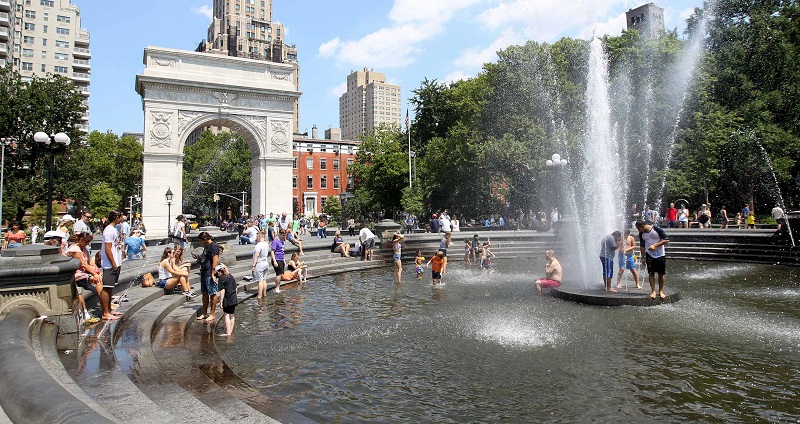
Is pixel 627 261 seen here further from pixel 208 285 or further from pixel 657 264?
pixel 208 285

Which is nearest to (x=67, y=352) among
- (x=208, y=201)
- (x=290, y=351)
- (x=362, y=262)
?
(x=290, y=351)

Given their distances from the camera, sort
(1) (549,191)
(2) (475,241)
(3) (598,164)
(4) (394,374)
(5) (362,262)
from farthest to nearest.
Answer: (1) (549,191) → (2) (475,241) → (5) (362,262) → (3) (598,164) → (4) (394,374)

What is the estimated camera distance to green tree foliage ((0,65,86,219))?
3862cm

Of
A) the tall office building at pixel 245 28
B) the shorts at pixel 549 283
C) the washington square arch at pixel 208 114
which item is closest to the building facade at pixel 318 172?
the washington square arch at pixel 208 114

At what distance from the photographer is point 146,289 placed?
10.8 meters

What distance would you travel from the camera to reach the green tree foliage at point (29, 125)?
38.6m

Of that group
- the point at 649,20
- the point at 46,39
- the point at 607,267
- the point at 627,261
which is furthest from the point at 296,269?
the point at 46,39

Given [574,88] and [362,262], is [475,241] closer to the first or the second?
[362,262]

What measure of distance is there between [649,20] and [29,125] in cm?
6243

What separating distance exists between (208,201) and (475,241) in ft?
186

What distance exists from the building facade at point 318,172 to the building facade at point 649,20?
41.5 metres

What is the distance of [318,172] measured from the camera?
77.8 metres

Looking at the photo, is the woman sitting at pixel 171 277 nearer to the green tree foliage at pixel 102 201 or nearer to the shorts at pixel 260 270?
the shorts at pixel 260 270

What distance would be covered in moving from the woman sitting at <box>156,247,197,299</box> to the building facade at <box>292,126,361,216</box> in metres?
63.1
